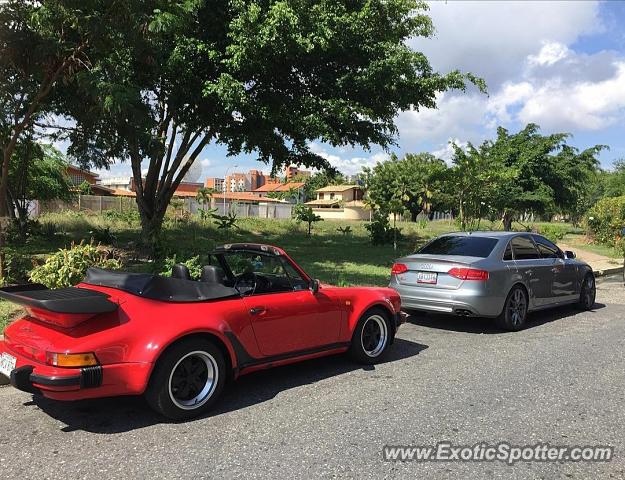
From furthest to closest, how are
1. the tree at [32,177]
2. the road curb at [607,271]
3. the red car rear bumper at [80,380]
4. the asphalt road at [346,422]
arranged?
1. the tree at [32,177]
2. the road curb at [607,271]
3. the red car rear bumper at [80,380]
4. the asphalt road at [346,422]

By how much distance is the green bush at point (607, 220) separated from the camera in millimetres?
28094

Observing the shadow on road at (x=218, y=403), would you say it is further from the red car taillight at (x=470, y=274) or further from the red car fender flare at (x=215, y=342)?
the red car taillight at (x=470, y=274)

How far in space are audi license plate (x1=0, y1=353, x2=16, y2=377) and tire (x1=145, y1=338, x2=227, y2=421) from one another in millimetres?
1089

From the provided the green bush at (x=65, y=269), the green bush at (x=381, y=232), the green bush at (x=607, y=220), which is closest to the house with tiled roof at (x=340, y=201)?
the green bush at (x=607, y=220)

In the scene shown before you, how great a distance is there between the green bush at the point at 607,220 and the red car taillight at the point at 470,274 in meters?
23.4

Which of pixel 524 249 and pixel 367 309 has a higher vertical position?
pixel 524 249

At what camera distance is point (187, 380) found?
4.33 m

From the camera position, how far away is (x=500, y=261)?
7.88 m

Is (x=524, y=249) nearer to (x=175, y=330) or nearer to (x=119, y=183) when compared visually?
(x=175, y=330)

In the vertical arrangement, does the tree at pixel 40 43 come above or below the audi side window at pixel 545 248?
above

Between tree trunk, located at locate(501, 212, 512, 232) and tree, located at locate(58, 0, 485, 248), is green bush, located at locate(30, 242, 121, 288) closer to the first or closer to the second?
tree, located at locate(58, 0, 485, 248)

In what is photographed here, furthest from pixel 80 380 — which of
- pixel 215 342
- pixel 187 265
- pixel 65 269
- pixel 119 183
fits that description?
pixel 119 183

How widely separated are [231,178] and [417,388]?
167080mm

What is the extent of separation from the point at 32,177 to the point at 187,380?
63.4 feet
